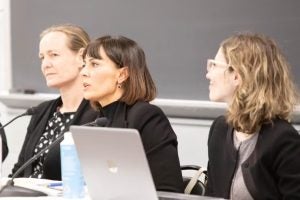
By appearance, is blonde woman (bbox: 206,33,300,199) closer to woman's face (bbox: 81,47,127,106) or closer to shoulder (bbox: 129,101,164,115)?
shoulder (bbox: 129,101,164,115)

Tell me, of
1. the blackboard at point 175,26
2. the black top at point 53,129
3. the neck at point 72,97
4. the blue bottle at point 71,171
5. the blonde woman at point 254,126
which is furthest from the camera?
the blackboard at point 175,26

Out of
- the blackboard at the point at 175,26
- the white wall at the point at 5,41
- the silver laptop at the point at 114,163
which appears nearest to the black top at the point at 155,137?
the silver laptop at the point at 114,163

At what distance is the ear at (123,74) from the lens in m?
2.70

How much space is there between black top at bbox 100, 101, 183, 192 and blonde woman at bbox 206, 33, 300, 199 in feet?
0.57

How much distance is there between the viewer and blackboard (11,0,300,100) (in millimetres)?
3236

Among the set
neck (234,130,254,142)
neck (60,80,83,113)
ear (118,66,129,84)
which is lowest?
neck (60,80,83,113)

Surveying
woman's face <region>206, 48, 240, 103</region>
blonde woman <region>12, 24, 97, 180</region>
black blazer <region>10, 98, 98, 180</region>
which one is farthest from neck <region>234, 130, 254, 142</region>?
blonde woman <region>12, 24, 97, 180</region>

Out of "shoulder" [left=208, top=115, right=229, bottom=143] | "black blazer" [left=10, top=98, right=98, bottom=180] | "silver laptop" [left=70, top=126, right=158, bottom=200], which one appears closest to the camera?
"silver laptop" [left=70, top=126, right=158, bottom=200]

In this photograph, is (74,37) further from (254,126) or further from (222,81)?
(254,126)

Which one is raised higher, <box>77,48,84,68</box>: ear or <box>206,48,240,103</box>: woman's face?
<box>206,48,240,103</box>: woman's face

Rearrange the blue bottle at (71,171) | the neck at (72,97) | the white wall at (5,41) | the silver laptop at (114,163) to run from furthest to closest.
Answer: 1. the white wall at (5,41)
2. the neck at (72,97)
3. the blue bottle at (71,171)
4. the silver laptop at (114,163)

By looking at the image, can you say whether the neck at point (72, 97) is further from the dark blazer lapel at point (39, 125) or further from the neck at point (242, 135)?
the neck at point (242, 135)

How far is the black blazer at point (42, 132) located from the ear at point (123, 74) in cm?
26

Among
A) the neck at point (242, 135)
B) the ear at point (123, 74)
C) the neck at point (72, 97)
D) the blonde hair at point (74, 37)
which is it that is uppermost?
the blonde hair at point (74, 37)
